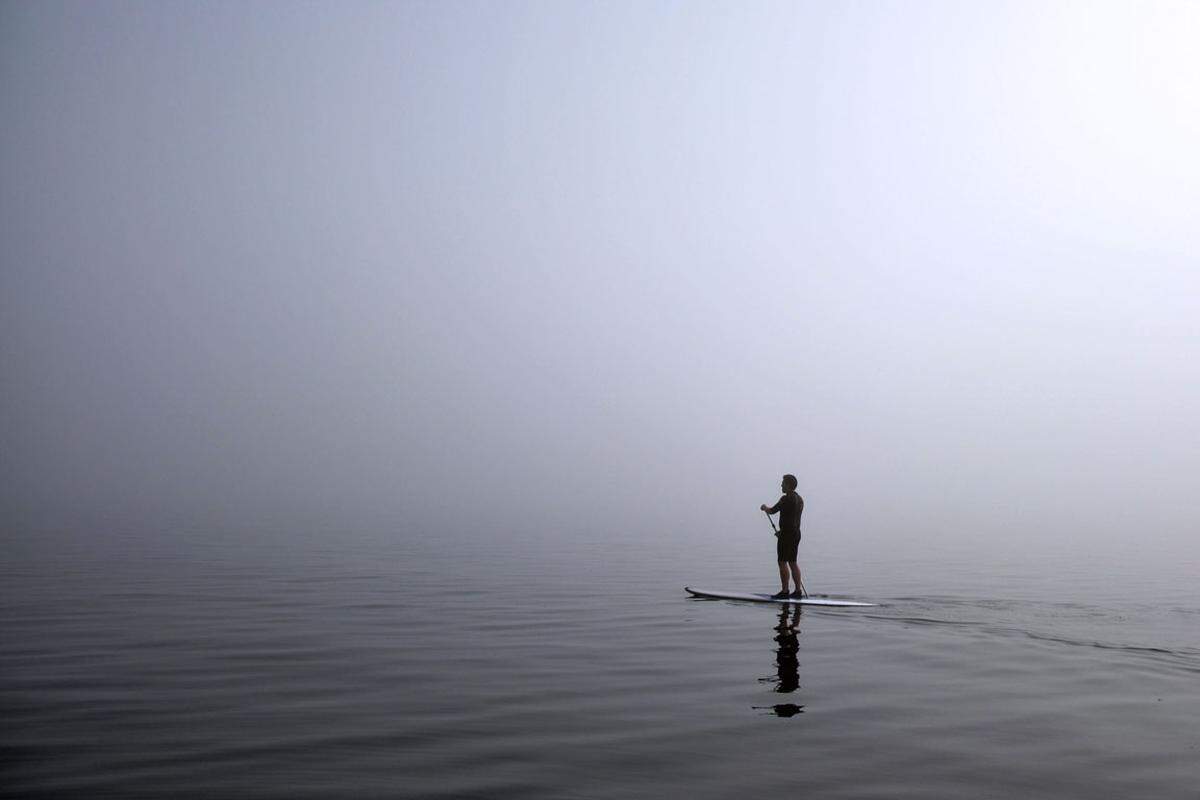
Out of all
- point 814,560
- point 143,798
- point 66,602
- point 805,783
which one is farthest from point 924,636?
point 814,560

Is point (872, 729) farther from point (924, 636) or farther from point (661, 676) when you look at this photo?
point (924, 636)

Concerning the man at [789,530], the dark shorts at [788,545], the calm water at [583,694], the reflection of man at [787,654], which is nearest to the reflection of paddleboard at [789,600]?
the man at [789,530]

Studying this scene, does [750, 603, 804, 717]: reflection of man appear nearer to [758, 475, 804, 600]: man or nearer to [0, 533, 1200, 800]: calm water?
[0, 533, 1200, 800]: calm water

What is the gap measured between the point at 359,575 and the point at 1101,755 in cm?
2205

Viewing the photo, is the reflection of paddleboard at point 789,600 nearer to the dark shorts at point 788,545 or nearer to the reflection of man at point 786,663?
the dark shorts at point 788,545

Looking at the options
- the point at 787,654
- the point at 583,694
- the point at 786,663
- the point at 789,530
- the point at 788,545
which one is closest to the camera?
the point at 583,694

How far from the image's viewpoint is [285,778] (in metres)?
7.41

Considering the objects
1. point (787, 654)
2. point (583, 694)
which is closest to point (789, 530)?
point (787, 654)

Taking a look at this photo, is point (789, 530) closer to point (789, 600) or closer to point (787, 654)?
point (789, 600)

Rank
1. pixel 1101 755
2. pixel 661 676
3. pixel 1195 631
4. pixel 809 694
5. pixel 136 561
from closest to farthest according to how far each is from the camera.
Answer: pixel 1101 755 < pixel 809 694 < pixel 661 676 < pixel 1195 631 < pixel 136 561

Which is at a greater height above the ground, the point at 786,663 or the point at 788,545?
the point at 788,545

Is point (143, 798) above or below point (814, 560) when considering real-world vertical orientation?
below

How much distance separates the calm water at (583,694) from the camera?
757 cm

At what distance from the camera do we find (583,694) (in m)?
10.9
